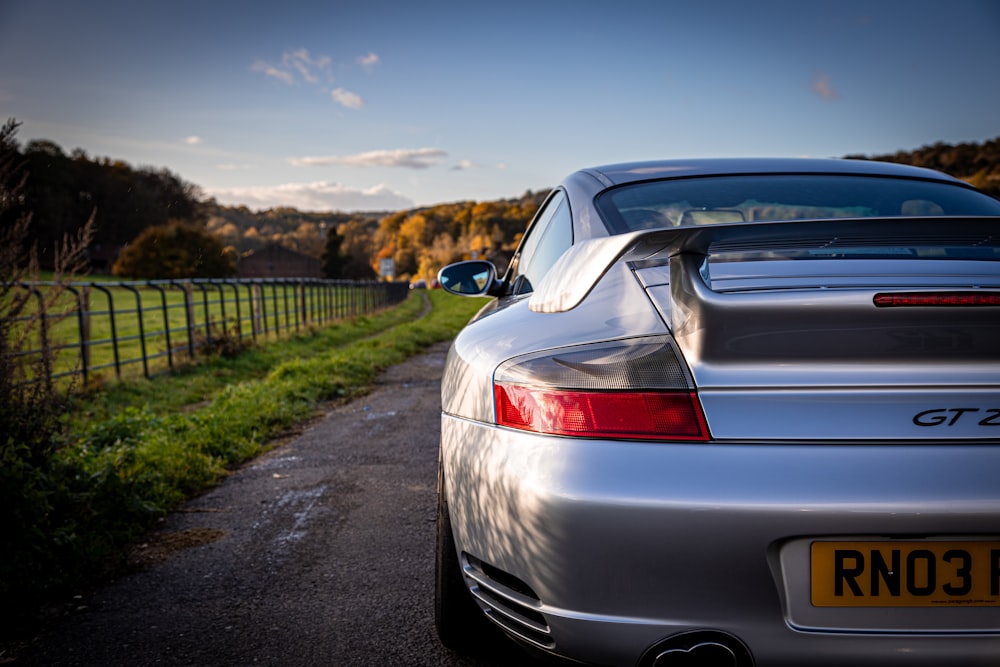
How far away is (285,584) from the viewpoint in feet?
9.62

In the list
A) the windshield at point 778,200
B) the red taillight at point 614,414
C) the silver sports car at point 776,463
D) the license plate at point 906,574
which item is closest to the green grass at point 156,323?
the windshield at point 778,200

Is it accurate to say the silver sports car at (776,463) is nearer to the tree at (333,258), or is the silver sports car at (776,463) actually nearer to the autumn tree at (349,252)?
the autumn tree at (349,252)

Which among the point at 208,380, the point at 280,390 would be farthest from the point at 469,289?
the point at 208,380

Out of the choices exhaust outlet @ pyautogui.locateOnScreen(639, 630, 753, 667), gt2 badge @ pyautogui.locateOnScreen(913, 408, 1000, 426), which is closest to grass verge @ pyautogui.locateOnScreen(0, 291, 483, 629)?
exhaust outlet @ pyautogui.locateOnScreen(639, 630, 753, 667)

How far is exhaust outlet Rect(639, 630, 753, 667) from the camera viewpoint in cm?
148

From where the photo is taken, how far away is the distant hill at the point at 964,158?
4.81m

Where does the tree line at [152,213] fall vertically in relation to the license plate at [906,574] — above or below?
above

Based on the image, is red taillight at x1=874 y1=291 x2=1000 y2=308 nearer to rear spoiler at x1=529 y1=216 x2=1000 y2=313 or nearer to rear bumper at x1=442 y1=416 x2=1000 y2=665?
rear spoiler at x1=529 y1=216 x2=1000 y2=313

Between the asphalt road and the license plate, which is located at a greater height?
the license plate

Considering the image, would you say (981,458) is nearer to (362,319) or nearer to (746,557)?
(746,557)

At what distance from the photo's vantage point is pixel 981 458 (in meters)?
1.40

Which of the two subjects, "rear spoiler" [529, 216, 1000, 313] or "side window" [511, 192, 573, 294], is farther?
"side window" [511, 192, 573, 294]

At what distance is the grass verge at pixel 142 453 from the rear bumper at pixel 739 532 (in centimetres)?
235

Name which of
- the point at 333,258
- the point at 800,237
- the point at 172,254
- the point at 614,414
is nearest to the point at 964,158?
the point at 800,237
